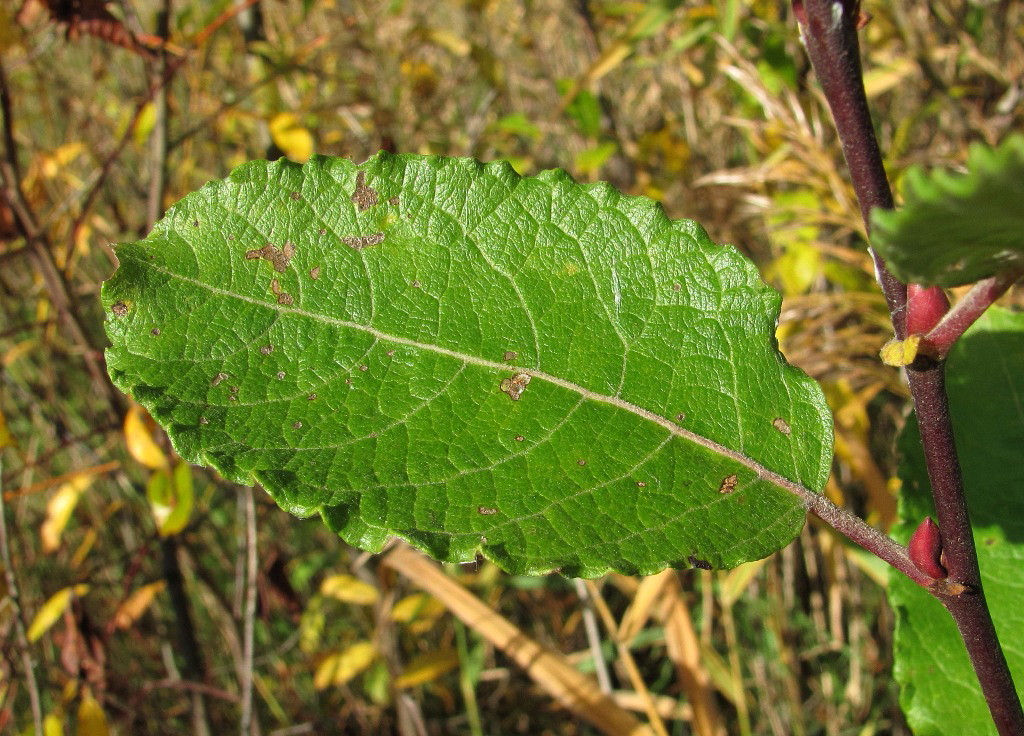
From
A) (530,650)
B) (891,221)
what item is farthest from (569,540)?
(530,650)

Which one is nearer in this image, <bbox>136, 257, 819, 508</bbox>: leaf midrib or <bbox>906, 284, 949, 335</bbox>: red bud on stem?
<bbox>906, 284, 949, 335</bbox>: red bud on stem

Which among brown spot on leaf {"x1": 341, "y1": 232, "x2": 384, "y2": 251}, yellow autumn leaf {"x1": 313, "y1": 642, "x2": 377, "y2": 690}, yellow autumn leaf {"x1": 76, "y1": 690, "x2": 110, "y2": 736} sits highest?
brown spot on leaf {"x1": 341, "y1": 232, "x2": 384, "y2": 251}

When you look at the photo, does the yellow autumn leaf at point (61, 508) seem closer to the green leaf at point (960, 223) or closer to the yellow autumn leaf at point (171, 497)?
the yellow autumn leaf at point (171, 497)

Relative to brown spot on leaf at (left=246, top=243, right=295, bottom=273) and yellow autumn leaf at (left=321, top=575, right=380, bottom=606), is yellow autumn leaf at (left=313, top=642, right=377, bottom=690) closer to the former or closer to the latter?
yellow autumn leaf at (left=321, top=575, right=380, bottom=606)

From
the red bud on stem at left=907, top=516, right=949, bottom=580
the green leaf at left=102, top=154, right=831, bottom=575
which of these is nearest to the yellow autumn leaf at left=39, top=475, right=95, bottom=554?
the green leaf at left=102, top=154, right=831, bottom=575

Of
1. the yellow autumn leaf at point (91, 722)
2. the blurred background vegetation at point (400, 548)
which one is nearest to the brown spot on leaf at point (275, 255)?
the blurred background vegetation at point (400, 548)

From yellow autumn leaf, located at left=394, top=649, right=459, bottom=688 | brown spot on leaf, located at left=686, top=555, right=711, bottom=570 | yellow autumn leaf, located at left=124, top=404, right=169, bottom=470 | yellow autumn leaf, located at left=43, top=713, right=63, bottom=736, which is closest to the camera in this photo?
brown spot on leaf, located at left=686, top=555, right=711, bottom=570
